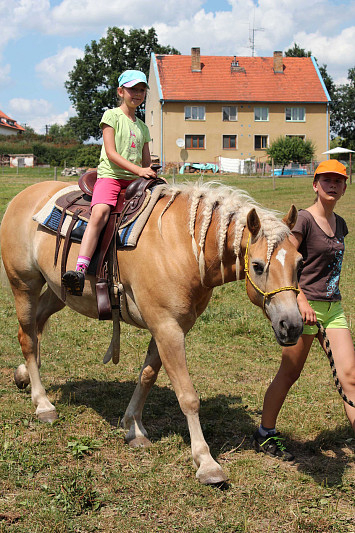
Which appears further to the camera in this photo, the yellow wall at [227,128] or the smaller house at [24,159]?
the smaller house at [24,159]

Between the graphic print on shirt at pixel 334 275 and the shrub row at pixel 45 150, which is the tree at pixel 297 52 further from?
the graphic print on shirt at pixel 334 275

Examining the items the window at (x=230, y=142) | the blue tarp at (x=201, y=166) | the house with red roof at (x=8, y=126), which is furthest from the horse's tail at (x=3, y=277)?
the house with red roof at (x=8, y=126)

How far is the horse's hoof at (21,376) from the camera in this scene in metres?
5.29

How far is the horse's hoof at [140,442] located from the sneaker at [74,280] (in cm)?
124

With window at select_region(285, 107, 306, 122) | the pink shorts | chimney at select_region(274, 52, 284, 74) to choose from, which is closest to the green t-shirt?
the pink shorts

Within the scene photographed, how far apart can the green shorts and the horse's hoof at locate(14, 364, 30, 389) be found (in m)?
2.79

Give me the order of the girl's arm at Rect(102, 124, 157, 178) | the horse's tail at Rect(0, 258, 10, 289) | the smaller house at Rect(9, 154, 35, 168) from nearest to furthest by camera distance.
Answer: the girl's arm at Rect(102, 124, 157, 178) → the horse's tail at Rect(0, 258, 10, 289) → the smaller house at Rect(9, 154, 35, 168)

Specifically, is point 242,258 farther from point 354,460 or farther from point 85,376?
point 85,376

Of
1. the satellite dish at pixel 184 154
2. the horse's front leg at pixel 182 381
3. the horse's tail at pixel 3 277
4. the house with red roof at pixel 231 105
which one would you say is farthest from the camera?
the house with red roof at pixel 231 105

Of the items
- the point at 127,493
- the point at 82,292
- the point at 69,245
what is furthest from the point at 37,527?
the point at 69,245

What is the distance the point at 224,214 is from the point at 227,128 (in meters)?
45.6

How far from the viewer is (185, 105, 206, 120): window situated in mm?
46688

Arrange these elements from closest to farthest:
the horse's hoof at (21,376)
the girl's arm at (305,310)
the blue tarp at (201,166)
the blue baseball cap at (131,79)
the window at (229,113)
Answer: the girl's arm at (305,310)
the blue baseball cap at (131,79)
the horse's hoof at (21,376)
the blue tarp at (201,166)
the window at (229,113)

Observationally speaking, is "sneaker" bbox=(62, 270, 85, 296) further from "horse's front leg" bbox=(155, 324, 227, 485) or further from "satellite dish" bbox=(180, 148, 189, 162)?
"satellite dish" bbox=(180, 148, 189, 162)
